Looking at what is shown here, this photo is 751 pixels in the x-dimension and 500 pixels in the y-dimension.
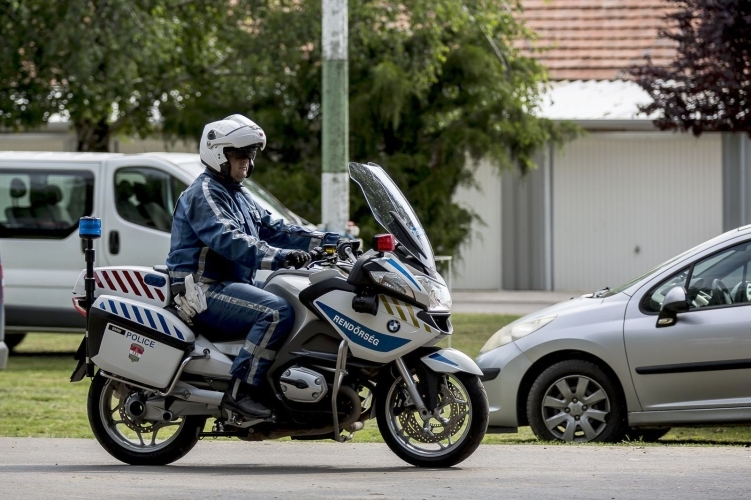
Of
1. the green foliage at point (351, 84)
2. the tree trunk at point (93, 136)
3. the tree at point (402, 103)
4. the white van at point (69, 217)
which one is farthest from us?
the tree trunk at point (93, 136)

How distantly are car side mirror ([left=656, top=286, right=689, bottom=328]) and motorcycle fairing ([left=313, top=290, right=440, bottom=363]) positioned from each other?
2.08 metres

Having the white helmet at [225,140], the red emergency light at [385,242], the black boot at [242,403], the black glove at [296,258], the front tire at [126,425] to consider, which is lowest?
the front tire at [126,425]

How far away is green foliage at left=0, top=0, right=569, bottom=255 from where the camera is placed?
17.1m

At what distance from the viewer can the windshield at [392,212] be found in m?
7.61

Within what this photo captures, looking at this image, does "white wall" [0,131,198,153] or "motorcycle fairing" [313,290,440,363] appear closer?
"motorcycle fairing" [313,290,440,363]

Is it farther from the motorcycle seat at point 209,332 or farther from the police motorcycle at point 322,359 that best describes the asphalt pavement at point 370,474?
the motorcycle seat at point 209,332

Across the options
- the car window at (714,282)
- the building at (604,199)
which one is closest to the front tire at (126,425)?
the car window at (714,282)

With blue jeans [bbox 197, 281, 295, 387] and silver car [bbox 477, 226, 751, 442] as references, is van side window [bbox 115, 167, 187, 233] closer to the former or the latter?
silver car [bbox 477, 226, 751, 442]

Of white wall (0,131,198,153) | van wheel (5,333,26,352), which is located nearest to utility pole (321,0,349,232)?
van wheel (5,333,26,352)

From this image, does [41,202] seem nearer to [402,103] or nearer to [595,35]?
[402,103]

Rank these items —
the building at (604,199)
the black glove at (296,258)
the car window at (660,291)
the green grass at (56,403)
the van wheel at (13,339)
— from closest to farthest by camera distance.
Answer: the black glove at (296,258), the car window at (660,291), the green grass at (56,403), the van wheel at (13,339), the building at (604,199)

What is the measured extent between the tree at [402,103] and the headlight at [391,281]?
9.91 m

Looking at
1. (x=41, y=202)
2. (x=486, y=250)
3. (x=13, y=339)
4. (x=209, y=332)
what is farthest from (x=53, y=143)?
(x=209, y=332)

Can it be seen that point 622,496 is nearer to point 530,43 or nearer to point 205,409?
point 205,409
